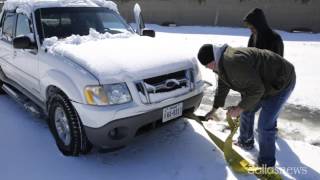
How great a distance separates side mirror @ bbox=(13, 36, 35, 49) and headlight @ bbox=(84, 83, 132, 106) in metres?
1.33

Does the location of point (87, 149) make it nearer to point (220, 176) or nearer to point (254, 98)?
point (220, 176)

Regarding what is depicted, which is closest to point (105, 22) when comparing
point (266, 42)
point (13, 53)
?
point (13, 53)

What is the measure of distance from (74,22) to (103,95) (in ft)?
5.70

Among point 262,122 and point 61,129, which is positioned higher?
point 262,122

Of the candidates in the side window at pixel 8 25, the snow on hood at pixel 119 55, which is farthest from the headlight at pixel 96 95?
the side window at pixel 8 25

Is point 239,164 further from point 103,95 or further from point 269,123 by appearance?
point 103,95

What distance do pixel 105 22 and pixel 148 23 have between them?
15372 millimetres

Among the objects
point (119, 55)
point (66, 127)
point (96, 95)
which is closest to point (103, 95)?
point (96, 95)

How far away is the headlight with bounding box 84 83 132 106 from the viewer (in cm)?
345

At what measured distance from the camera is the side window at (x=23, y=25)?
4.76 m

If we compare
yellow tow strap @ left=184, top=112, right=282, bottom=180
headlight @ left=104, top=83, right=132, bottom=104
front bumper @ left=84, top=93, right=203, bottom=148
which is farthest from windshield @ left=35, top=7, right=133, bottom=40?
yellow tow strap @ left=184, top=112, right=282, bottom=180

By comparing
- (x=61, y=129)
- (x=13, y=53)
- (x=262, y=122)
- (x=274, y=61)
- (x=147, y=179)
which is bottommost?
(x=147, y=179)

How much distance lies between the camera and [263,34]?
3977mm

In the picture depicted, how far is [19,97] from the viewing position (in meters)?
5.16
